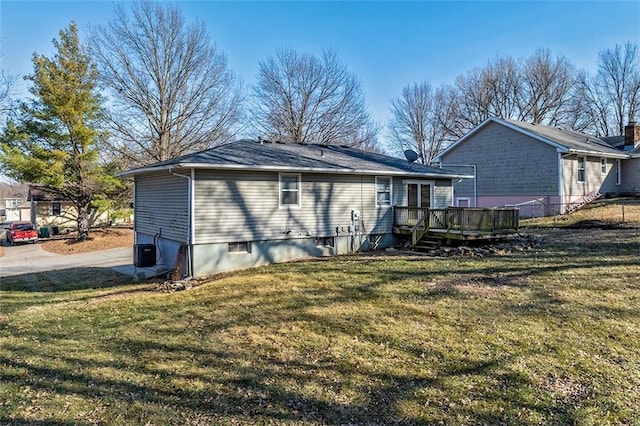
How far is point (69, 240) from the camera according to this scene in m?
27.4

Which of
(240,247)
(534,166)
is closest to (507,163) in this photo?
(534,166)

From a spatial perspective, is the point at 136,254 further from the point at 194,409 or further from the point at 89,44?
the point at 89,44

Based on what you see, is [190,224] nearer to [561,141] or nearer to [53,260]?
[53,260]

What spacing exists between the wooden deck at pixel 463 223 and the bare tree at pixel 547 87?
33591 mm

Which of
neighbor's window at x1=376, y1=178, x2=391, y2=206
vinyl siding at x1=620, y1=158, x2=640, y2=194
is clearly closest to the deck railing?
neighbor's window at x1=376, y1=178, x2=391, y2=206

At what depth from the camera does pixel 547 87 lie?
42.4m

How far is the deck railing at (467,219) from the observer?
46.1 ft

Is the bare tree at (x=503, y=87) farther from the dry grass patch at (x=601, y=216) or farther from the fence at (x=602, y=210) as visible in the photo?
the dry grass patch at (x=601, y=216)

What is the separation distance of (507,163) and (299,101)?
59.2 feet

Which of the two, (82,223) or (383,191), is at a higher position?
(383,191)

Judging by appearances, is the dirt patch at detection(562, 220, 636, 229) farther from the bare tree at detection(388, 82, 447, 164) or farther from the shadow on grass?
the bare tree at detection(388, 82, 447, 164)

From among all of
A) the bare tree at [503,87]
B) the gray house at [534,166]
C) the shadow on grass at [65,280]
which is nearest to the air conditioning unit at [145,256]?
the shadow on grass at [65,280]

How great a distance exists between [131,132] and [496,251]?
24.5 m

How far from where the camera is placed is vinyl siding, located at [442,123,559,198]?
2333 cm
